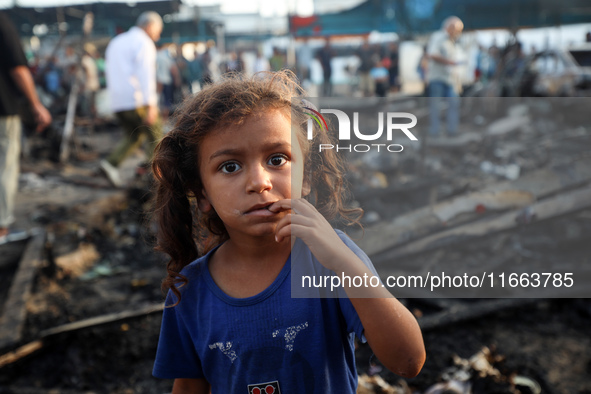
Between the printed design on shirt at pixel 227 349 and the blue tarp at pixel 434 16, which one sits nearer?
the printed design on shirt at pixel 227 349

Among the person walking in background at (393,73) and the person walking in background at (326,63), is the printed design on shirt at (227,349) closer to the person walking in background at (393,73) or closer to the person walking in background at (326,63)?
the person walking in background at (326,63)

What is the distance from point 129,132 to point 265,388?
5816mm

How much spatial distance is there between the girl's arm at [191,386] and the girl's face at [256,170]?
0.52 m

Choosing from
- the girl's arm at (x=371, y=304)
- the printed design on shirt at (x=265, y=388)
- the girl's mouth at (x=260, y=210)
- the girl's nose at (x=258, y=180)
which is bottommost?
the printed design on shirt at (x=265, y=388)

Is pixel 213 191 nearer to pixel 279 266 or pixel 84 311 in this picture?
pixel 279 266

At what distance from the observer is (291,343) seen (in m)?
1.17

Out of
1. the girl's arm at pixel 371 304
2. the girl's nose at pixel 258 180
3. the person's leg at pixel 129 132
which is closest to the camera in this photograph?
the girl's arm at pixel 371 304

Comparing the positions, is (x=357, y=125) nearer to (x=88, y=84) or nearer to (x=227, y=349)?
(x=227, y=349)

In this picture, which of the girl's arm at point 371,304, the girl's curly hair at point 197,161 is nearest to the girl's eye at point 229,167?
the girl's curly hair at point 197,161

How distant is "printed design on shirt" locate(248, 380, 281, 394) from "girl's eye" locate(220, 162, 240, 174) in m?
0.54

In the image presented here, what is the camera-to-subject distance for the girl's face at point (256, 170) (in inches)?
44.4

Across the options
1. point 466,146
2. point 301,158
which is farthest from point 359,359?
point 466,146

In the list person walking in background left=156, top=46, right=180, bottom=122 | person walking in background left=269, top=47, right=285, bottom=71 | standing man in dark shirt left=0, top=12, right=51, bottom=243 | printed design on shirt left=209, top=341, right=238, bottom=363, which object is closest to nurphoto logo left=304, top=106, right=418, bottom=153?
printed design on shirt left=209, top=341, right=238, bottom=363

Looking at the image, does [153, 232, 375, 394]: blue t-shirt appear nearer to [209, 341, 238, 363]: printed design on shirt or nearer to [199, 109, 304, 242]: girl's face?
[209, 341, 238, 363]: printed design on shirt
